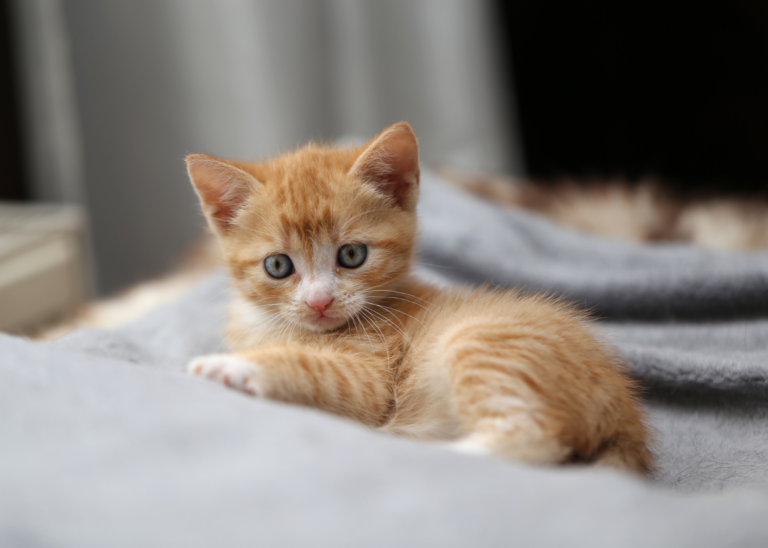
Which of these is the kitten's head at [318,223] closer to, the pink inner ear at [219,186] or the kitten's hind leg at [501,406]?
the pink inner ear at [219,186]

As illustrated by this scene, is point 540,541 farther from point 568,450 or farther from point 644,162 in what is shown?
point 644,162

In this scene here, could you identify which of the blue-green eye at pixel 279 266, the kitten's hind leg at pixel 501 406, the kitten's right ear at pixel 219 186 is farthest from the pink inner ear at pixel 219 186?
the kitten's hind leg at pixel 501 406

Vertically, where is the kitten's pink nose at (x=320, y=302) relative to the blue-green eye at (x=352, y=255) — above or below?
below

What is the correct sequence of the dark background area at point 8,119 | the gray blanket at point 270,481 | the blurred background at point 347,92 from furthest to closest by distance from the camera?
the blurred background at point 347,92 < the dark background area at point 8,119 < the gray blanket at point 270,481

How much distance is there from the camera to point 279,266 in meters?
1.17

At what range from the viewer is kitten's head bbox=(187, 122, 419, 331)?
1.13 m

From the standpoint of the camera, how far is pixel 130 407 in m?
0.83

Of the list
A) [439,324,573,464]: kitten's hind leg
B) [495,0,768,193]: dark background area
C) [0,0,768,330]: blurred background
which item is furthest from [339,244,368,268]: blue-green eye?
[495,0,768,193]: dark background area

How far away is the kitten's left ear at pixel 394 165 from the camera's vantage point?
117 centimetres

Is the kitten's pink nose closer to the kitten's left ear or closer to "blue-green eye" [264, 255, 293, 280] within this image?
"blue-green eye" [264, 255, 293, 280]

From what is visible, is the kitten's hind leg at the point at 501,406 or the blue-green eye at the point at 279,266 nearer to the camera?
the kitten's hind leg at the point at 501,406

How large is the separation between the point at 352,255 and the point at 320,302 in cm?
12

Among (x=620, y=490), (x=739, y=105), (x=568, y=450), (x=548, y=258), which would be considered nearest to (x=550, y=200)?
(x=548, y=258)

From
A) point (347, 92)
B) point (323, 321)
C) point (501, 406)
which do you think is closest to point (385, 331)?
point (323, 321)
